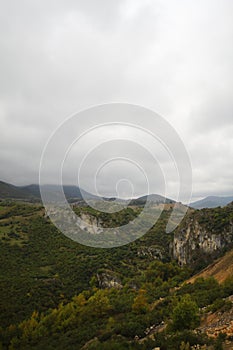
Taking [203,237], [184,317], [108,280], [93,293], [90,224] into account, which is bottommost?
[93,293]

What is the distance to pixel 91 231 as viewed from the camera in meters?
80.1

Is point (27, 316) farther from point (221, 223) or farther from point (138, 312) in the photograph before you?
point (221, 223)

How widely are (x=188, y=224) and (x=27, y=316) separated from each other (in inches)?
1549

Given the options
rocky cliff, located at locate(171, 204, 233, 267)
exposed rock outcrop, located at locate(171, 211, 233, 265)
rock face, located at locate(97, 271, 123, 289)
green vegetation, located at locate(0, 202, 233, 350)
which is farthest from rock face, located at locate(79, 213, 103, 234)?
rocky cliff, located at locate(171, 204, 233, 267)

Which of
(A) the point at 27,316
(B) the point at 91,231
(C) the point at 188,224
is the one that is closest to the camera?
(A) the point at 27,316

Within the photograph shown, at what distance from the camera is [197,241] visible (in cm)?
5922

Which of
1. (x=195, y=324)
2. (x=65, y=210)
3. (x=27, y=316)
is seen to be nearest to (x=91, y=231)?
(x=65, y=210)

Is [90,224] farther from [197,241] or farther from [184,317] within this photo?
[184,317]

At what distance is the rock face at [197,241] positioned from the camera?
5272 cm

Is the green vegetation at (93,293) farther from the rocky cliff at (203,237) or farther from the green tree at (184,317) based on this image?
the rocky cliff at (203,237)

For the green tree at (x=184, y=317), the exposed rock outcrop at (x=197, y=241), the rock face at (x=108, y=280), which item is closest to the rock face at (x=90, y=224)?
the rock face at (x=108, y=280)

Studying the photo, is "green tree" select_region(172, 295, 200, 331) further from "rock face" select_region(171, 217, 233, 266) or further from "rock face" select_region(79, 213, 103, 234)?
"rock face" select_region(79, 213, 103, 234)

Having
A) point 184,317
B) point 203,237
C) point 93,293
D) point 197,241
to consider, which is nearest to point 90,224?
point 93,293

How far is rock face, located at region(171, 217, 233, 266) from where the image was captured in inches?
2076
